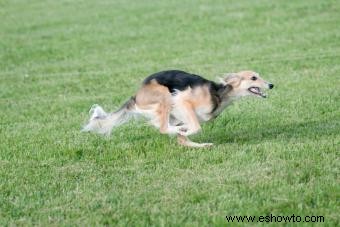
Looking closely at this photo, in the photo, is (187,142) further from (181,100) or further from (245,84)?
(245,84)

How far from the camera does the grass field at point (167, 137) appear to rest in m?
6.42

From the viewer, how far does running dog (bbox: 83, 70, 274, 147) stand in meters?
8.77

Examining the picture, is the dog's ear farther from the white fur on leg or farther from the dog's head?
the white fur on leg

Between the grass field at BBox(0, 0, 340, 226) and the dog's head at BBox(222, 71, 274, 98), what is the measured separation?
0.59 meters

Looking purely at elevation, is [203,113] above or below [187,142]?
above

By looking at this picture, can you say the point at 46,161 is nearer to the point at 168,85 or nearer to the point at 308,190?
the point at 168,85

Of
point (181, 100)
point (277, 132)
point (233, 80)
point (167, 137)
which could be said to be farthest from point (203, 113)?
point (277, 132)

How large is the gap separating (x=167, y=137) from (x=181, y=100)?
2.74 feet

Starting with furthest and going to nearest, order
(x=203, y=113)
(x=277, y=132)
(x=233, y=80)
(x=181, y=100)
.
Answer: (x=277, y=132)
(x=233, y=80)
(x=203, y=113)
(x=181, y=100)

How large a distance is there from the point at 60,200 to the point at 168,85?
2.61 meters

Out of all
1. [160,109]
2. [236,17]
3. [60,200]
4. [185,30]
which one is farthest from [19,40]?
[60,200]

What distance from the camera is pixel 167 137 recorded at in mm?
9398

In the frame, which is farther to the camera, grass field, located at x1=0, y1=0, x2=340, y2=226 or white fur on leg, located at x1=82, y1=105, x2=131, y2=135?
white fur on leg, located at x1=82, y1=105, x2=131, y2=135

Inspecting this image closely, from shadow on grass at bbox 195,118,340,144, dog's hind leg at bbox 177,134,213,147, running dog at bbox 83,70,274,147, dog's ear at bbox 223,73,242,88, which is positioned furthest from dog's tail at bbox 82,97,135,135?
dog's ear at bbox 223,73,242,88
